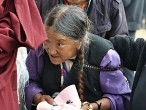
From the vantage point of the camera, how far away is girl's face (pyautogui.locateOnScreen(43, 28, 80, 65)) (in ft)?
5.98

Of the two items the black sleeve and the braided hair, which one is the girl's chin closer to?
the braided hair

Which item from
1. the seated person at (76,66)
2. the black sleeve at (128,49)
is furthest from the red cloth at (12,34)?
the black sleeve at (128,49)

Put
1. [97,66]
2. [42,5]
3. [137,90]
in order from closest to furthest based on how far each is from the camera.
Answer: [137,90] < [97,66] < [42,5]

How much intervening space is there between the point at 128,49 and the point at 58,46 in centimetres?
38

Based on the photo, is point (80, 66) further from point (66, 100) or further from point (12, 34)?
point (12, 34)

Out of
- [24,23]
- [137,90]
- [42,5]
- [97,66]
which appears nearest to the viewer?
[24,23]

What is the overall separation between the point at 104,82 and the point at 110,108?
0.48ft

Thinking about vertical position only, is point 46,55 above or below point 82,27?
below

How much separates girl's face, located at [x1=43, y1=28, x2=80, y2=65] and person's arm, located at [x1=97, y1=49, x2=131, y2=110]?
18cm

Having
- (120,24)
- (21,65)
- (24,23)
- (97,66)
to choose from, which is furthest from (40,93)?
(120,24)

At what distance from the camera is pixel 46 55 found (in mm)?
1960

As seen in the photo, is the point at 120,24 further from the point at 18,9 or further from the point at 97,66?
the point at 18,9

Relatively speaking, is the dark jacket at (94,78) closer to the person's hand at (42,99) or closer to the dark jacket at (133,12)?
the person's hand at (42,99)

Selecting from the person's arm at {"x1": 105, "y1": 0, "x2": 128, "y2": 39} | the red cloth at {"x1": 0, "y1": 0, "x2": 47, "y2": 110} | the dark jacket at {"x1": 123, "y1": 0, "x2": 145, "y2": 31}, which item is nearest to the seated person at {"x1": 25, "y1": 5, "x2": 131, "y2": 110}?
the red cloth at {"x1": 0, "y1": 0, "x2": 47, "y2": 110}
